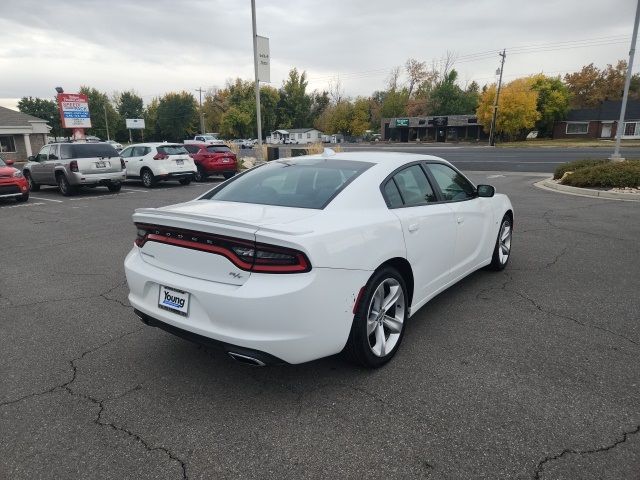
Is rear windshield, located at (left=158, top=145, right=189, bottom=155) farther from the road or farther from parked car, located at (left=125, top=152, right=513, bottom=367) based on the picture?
the road

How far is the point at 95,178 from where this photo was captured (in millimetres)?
13852

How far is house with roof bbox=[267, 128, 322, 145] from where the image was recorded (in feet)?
295

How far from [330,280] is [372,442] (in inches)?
37.2

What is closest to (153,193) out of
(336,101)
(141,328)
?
(141,328)

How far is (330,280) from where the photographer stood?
2654 mm

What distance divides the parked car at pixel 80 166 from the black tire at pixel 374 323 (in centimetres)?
1323

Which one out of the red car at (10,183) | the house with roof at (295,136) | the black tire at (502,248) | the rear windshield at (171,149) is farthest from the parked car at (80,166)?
the house with roof at (295,136)

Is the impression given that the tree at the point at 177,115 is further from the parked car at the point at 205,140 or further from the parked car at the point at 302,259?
the parked car at the point at 302,259

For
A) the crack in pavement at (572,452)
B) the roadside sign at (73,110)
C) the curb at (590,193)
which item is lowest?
the curb at (590,193)

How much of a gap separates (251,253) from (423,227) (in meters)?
→ 1.57

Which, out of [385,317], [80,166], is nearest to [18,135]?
[80,166]

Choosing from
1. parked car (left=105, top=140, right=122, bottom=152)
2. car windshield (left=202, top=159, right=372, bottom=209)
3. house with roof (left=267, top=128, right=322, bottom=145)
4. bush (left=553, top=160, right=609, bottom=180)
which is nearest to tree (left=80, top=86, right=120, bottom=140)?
house with roof (left=267, top=128, right=322, bottom=145)

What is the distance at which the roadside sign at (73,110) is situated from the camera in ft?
102

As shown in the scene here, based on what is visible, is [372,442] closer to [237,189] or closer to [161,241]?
[161,241]
